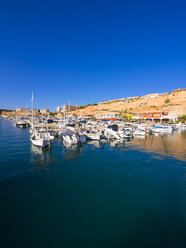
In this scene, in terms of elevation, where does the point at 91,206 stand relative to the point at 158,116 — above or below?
below

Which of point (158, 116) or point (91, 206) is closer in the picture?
point (91, 206)

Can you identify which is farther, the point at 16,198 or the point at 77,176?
the point at 77,176

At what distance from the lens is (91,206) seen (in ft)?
25.7

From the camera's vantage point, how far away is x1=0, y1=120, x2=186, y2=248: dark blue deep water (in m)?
5.86

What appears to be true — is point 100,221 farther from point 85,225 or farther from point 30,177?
point 30,177

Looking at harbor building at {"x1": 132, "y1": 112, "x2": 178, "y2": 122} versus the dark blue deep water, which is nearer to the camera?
the dark blue deep water

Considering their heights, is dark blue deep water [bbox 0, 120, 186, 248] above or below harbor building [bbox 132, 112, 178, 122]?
below

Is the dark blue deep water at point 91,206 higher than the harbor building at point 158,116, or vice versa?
the harbor building at point 158,116

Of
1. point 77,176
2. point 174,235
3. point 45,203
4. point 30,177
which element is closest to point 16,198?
point 45,203

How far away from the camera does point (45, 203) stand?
801 cm

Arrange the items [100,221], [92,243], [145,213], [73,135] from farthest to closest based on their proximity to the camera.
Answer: [73,135]
[145,213]
[100,221]
[92,243]

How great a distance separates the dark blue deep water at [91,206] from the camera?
19.2ft

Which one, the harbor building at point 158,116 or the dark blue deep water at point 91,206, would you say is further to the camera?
the harbor building at point 158,116

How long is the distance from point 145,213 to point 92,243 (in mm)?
3570
